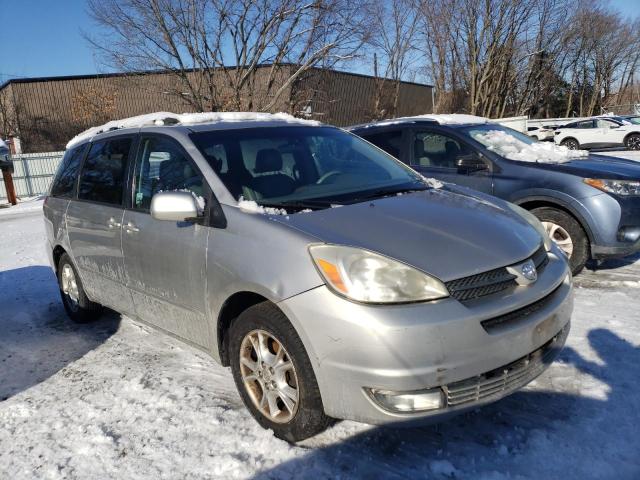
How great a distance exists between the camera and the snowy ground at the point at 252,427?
2504 mm

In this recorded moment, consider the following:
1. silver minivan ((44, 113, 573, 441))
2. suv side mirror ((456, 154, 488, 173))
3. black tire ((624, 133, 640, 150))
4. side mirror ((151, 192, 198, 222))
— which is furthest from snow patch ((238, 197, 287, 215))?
black tire ((624, 133, 640, 150))

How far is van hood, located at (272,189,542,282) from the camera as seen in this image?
2439mm

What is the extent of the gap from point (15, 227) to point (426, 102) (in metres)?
39.8

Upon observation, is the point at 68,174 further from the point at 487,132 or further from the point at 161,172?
the point at 487,132

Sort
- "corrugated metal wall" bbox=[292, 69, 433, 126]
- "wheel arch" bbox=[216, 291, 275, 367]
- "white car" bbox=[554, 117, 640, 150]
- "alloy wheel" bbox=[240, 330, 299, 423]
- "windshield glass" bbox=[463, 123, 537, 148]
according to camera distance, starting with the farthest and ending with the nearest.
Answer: "corrugated metal wall" bbox=[292, 69, 433, 126]
"white car" bbox=[554, 117, 640, 150]
"windshield glass" bbox=[463, 123, 537, 148]
"wheel arch" bbox=[216, 291, 275, 367]
"alloy wheel" bbox=[240, 330, 299, 423]

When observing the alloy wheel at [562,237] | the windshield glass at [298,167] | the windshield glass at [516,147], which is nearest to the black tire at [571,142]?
the windshield glass at [516,147]

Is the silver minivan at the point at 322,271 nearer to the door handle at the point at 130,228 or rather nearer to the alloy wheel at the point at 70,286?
the door handle at the point at 130,228

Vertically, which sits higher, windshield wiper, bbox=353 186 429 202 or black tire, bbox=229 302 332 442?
windshield wiper, bbox=353 186 429 202

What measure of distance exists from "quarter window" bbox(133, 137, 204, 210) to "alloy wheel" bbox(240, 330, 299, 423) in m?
0.97

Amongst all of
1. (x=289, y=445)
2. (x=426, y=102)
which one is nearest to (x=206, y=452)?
(x=289, y=445)

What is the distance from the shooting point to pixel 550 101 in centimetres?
5200

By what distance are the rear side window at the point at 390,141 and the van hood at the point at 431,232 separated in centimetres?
331

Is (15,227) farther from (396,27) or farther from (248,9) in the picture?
(396,27)

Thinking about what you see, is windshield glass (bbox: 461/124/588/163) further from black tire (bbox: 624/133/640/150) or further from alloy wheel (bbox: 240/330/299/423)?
black tire (bbox: 624/133/640/150)
